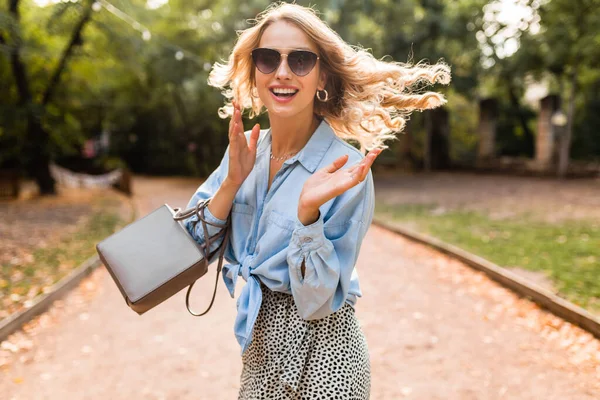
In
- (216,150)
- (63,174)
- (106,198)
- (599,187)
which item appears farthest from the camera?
(216,150)

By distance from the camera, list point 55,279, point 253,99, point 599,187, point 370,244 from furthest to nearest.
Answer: point 599,187
point 370,244
point 55,279
point 253,99

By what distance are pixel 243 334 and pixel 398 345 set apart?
3426 mm

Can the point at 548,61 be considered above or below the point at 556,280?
above

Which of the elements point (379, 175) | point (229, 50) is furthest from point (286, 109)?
point (379, 175)

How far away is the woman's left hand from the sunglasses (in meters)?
0.43

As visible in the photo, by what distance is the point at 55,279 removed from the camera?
24.5 ft

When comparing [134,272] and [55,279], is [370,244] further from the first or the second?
[134,272]

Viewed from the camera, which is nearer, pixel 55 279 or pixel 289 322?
pixel 289 322

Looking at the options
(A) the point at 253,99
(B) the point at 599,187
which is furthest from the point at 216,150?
(A) the point at 253,99

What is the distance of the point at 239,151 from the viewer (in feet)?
6.64

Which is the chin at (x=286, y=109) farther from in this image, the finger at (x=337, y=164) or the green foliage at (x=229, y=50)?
the green foliage at (x=229, y=50)

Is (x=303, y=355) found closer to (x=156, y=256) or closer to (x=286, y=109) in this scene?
(x=156, y=256)

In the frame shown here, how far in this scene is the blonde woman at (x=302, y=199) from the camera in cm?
167

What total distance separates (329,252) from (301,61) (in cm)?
70
